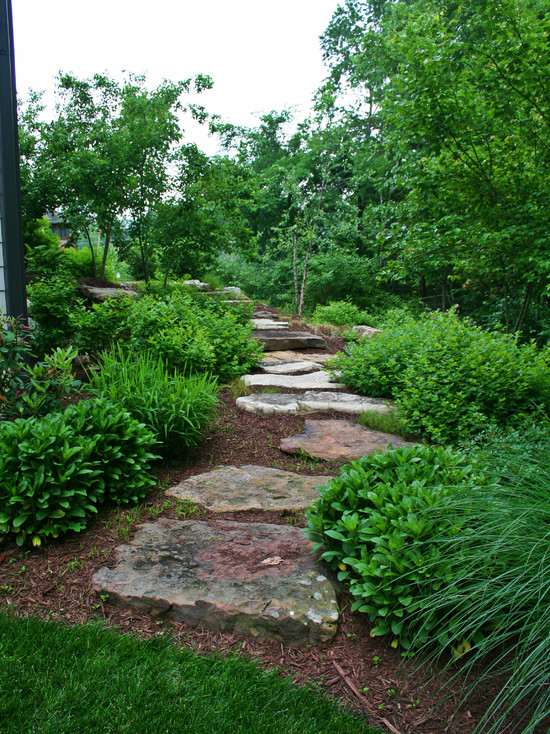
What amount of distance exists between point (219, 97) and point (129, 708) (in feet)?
27.7

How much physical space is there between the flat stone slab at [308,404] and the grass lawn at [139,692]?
2.47 metres

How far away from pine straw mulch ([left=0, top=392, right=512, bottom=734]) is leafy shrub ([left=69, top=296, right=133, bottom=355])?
113 inches

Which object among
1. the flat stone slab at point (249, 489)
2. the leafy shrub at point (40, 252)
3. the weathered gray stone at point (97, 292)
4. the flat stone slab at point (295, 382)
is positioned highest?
the leafy shrub at point (40, 252)

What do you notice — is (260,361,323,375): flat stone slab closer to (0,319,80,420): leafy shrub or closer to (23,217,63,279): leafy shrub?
(0,319,80,420): leafy shrub

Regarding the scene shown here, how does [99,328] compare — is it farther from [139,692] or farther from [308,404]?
A: [139,692]

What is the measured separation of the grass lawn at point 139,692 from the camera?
5.20 feet

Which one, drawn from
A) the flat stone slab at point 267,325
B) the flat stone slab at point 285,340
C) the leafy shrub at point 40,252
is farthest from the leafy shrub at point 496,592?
the leafy shrub at point 40,252

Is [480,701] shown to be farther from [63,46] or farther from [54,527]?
[63,46]

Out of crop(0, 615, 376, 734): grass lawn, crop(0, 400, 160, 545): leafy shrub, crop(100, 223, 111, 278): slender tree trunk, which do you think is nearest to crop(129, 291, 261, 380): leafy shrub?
crop(0, 400, 160, 545): leafy shrub

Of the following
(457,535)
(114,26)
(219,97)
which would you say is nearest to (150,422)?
(457,535)

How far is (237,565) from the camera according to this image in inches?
87.7

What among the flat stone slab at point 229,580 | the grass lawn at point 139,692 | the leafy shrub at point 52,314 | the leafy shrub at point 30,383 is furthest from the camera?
the leafy shrub at point 52,314

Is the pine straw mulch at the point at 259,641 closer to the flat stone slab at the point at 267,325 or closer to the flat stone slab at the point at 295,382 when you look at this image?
the flat stone slab at the point at 295,382

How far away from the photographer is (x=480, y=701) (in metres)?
1.70
